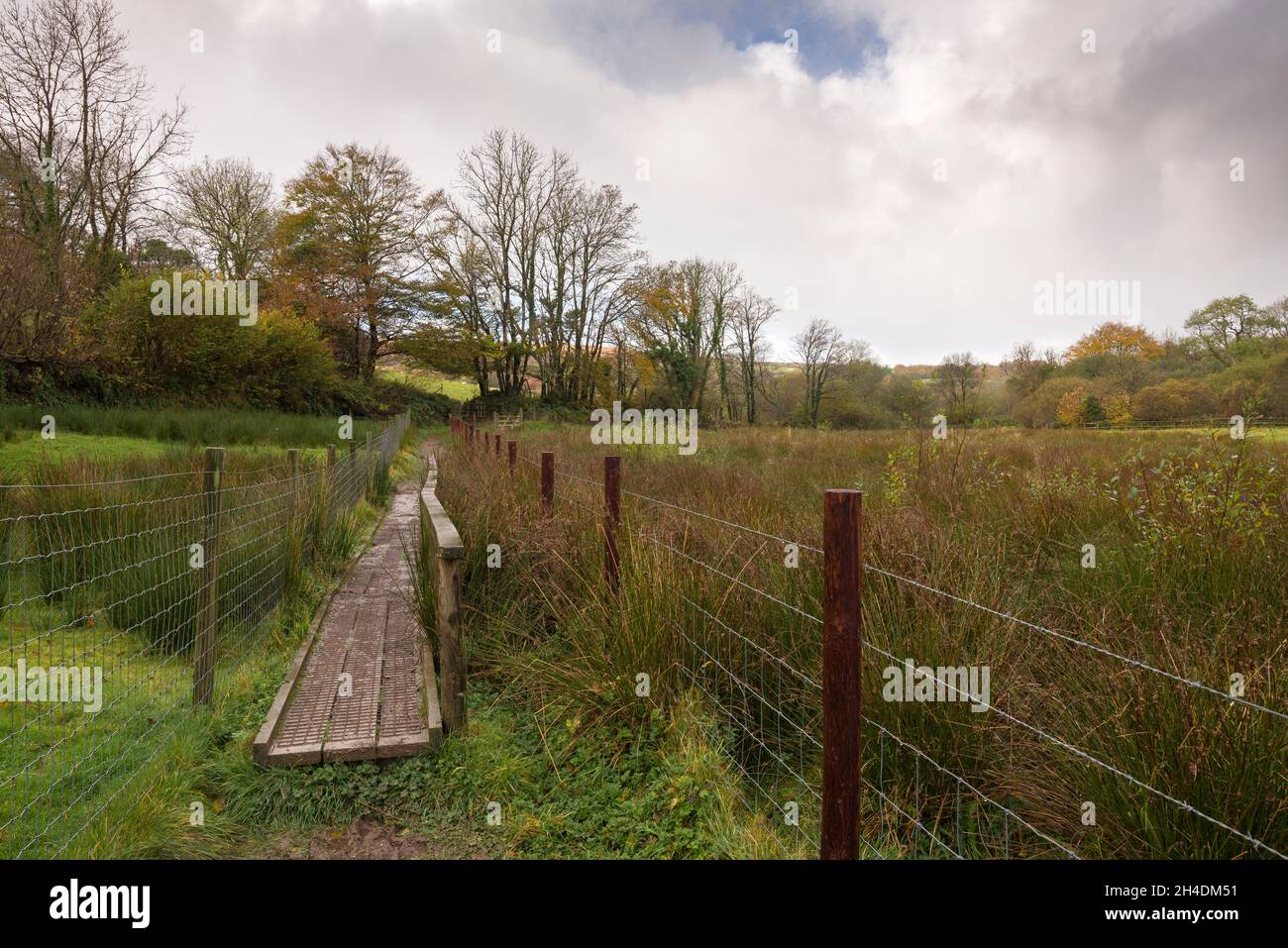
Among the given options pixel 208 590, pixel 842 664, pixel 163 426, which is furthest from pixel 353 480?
pixel 842 664

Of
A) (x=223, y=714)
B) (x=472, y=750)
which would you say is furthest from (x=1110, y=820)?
(x=223, y=714)

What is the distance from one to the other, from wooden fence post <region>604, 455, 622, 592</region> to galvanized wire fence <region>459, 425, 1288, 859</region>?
0.02 metres

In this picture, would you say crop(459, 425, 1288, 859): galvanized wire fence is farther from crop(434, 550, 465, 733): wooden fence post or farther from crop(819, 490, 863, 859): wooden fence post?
crop(434, 550, 465, 733): wooden fence post

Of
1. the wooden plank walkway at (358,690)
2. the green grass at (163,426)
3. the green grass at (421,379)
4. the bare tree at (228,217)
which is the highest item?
the bare tree at (228,217)

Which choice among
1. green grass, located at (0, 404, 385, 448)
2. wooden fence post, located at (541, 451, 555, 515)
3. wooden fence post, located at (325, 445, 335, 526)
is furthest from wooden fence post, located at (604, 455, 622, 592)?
green grass, located at (0, 404, 385, 448)

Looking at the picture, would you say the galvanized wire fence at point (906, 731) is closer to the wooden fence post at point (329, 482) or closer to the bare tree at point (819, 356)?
the wooden fence post at point (329, 482)

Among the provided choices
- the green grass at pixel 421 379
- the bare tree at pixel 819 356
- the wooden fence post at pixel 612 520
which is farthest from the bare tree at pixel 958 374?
the wooden fence post at pixel 612 520

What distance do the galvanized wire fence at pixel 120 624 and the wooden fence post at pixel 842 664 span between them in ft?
8.09

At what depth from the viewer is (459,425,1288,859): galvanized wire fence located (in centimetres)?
180

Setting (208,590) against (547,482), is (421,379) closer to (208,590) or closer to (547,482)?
(547,482)

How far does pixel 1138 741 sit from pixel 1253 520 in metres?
2.50

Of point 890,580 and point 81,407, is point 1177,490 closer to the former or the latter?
point 890,580

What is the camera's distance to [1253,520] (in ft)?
11.7

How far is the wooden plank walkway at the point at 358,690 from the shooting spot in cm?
299
